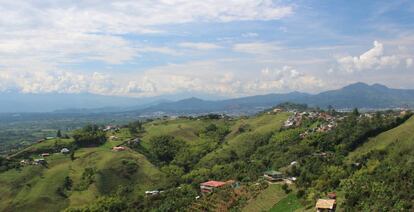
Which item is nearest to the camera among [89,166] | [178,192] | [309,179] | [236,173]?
[309,179]

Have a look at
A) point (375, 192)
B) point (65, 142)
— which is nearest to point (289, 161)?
point (375, 192)

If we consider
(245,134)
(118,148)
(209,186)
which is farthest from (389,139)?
(118,148)

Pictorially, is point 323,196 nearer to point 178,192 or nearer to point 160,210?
point 160,210

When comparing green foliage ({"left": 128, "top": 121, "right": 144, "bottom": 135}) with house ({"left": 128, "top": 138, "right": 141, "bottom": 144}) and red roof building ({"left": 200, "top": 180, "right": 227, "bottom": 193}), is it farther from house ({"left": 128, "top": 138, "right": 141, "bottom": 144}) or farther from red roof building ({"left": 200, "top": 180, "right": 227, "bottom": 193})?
red roof building ({"left": 200, "top": 180, "right": 227, "bottom": 193})

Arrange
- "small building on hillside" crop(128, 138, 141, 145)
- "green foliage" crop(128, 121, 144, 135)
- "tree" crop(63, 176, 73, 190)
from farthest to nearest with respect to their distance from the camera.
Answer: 1. "green foliage" crop(128, 121, 144, 135)
2. "small building on hillside" crop(128, 138, 141, 145)
3. "tree" crop(63, 176, 73, 190)

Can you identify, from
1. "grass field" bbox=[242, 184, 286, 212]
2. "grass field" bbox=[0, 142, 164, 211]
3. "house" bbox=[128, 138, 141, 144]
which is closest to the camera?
"grass field" bbox=[242, 184, 286, 212]

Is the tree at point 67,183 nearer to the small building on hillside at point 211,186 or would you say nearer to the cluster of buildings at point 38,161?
the cluster of buildings at point 38,161

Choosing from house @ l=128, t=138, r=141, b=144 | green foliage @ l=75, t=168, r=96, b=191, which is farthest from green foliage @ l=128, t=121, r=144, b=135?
green foliage @ l=75, t=168, r=96, b=191

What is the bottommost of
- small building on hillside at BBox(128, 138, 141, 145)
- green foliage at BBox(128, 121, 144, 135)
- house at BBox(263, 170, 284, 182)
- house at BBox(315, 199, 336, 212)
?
house at BBox(263, 170, 284, 182)
